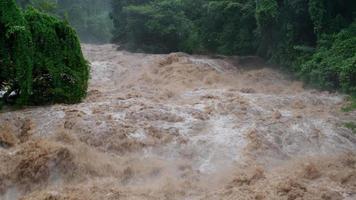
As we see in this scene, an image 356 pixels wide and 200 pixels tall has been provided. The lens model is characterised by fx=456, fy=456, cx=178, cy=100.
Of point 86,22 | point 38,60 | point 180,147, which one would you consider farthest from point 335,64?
point 86,22

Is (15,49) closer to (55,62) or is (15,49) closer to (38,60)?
(38,60)

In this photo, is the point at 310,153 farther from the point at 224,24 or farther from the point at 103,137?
the point at 224,24

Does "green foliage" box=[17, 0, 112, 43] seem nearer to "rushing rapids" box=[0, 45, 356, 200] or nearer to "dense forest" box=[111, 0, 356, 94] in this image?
"dense forest" box=[111, 0, 356, 94]

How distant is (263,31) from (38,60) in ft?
31.4

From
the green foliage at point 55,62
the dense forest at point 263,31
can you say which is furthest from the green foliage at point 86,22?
the green foliage at point 55,62

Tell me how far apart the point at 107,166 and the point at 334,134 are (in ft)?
17.0

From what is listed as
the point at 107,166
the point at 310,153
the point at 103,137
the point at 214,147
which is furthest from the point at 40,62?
the point at 310,153

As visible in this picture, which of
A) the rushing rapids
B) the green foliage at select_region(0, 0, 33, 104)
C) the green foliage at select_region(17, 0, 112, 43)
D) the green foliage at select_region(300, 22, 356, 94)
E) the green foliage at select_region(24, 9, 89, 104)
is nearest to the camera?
the rushing rapids

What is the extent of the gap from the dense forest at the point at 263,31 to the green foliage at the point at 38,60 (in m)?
7.60

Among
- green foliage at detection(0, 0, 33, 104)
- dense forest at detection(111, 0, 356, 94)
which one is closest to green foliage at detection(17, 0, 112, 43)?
dense forest at detection(111, 0, 356, 94)

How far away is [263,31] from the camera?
17844 mm

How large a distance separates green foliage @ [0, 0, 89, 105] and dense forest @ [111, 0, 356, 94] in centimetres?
760

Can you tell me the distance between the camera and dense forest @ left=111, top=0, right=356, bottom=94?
1460 cm

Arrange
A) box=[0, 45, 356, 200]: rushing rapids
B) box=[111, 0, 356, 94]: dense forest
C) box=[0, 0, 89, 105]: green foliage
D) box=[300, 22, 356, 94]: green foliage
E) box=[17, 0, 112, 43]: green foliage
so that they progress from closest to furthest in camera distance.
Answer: box=[0, 45, 356, 200]: rushing rapids, box=[0, 0, 89, 105]: green foliage, box=[300, 22, 356, 94]: green foliage, box=[111, 0, 356, 94]: dense forest, box=[17, 0, 112, 43]: green foliage
